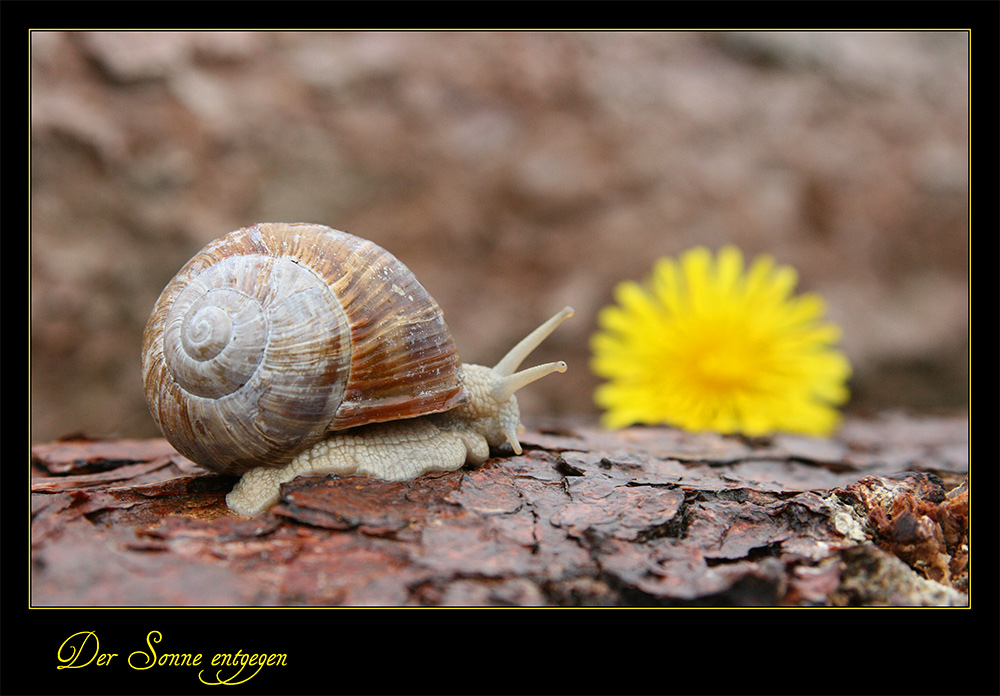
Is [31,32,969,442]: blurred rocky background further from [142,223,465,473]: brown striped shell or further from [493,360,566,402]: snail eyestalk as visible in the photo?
[142,223,465,473]: brown striped shell

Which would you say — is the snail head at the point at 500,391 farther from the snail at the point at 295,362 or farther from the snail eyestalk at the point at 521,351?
the snail at the point at 295,362

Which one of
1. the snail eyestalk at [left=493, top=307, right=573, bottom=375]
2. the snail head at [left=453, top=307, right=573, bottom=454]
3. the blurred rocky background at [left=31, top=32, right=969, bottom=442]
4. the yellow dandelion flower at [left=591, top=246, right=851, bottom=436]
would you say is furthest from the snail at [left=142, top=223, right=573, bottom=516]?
the blurred rocky background at [left=31, top=32, right=969, bottom=442]

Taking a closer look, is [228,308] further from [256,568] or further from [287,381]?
[256,568]

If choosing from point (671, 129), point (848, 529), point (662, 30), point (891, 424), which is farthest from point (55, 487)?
point (662, 30)

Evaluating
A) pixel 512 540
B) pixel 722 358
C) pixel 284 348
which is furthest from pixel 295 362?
pixel 722 358

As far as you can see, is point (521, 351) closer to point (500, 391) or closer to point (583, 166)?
point (500, 391)

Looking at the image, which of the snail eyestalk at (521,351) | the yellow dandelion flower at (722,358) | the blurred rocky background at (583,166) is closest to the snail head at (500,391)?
the snail eyestalk at (521,351)
